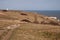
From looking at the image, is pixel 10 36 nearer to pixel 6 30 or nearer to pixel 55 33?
pixel 6 30

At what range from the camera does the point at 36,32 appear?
61.1ft

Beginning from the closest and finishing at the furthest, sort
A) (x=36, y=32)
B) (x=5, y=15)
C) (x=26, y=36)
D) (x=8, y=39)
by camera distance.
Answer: (x=8, y=39) → (x=26, y=36) → (x=36, y=32) → (x=5, y=15)

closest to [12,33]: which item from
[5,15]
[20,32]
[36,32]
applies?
[20,32]

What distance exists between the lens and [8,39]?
16.1 m

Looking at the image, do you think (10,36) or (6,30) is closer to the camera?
(10,36)

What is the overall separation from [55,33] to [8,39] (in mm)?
4711

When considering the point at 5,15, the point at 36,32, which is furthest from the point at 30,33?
the point at 5,15

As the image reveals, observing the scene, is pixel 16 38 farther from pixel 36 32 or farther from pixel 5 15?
pixel 5 15

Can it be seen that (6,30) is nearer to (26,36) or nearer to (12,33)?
(12,33)

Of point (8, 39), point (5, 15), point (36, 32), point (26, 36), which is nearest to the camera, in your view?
point (8, 39)

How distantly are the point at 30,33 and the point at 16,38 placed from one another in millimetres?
1986

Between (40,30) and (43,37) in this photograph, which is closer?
(43,37)

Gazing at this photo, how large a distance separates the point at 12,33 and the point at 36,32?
7.64ft

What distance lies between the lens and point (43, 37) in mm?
17688
